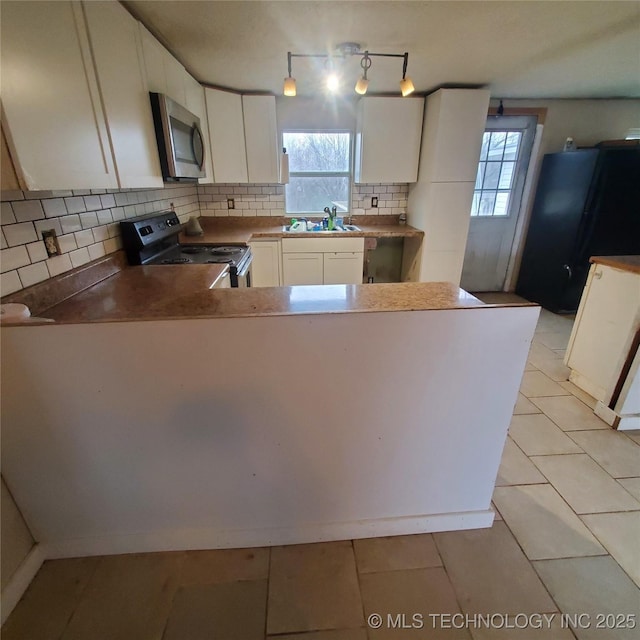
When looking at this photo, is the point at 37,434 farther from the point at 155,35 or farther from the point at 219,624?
the point at 155,35

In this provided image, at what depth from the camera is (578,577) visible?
1.21m

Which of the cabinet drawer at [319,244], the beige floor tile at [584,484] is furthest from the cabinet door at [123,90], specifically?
the beige floor tile at [584,484]

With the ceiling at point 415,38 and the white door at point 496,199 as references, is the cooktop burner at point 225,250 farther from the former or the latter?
the white door at point 496,199

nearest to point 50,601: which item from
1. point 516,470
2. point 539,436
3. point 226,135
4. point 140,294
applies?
point 140,294

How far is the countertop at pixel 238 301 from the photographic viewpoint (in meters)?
1.04

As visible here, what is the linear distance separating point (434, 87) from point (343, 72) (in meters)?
0.99

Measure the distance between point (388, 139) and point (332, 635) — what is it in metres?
3.59

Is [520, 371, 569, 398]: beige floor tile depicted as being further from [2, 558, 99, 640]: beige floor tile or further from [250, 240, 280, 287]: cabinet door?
[2, 558, 99, 640]: beige floor tile

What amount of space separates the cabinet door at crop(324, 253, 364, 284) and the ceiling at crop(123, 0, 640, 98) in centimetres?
147

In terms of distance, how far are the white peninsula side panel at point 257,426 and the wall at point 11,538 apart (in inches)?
1.6

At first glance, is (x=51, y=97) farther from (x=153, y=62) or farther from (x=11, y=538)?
(x=11, y=538)

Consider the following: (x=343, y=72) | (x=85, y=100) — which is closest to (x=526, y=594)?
(x=85, y=100)

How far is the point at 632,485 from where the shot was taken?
1.58 meters

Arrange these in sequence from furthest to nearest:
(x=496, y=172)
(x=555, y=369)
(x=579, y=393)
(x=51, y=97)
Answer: (x=496, y=172)
(x=555, y=369)
(x=579, y=393)
(x=51, y=97)
